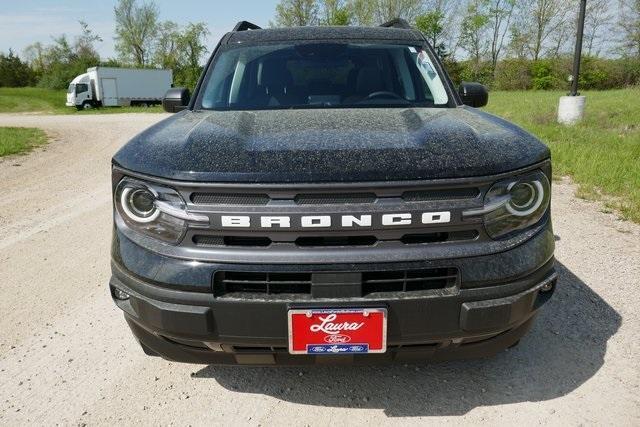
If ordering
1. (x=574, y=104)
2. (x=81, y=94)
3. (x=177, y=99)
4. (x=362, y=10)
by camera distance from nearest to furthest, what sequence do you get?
(x=177, y=99) < (x=574, y=104) < (x=81, y=94) < (x=362, y=10)

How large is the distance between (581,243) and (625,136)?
6.03 metres

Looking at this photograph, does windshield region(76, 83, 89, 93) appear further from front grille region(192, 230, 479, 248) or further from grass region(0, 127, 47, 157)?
front grille region(192, 230, 479, 248)

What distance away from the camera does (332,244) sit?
5.98 feet

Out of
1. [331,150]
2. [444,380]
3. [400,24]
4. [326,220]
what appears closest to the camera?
[326,220]

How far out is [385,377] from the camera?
246 centimetres

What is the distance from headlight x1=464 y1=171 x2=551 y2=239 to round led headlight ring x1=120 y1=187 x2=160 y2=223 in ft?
3.92

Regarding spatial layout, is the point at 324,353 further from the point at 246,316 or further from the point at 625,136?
the point at 625,136

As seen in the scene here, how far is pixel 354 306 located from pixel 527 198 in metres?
0.81

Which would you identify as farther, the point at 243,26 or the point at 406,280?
the point at 243,26

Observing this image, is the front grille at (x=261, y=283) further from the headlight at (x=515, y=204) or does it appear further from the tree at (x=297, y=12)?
the tree at (x=297, y=12)

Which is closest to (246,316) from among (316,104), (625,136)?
(316,104)

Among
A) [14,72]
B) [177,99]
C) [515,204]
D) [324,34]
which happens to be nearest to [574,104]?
[324,34]

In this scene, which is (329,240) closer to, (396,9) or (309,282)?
(309,282)

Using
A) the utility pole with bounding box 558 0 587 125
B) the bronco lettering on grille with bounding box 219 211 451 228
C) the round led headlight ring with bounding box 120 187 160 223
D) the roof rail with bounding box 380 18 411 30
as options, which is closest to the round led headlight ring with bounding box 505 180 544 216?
the bronco lettering on grille with bounding box 219 211 451 228
